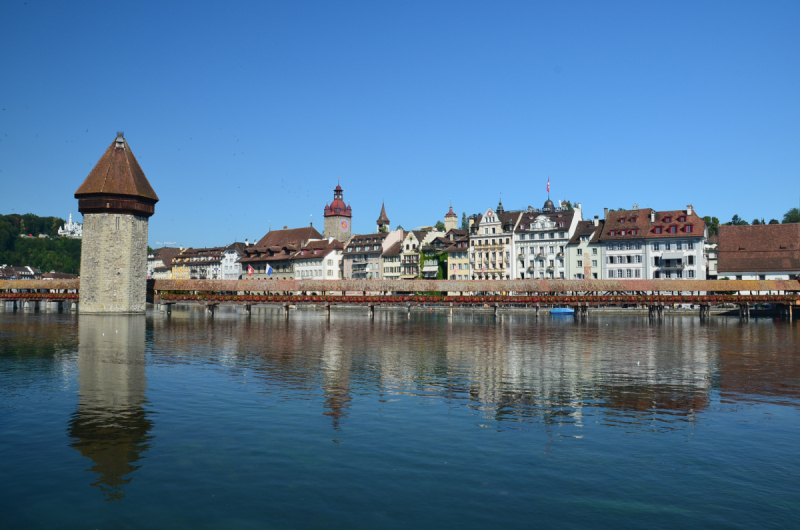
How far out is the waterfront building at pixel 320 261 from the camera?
399ft

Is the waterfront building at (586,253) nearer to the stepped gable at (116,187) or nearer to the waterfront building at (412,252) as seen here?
the waterfront building at (412,252)

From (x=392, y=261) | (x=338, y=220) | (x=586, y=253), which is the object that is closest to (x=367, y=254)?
(x=392, y=261)

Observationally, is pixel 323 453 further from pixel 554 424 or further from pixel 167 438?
pixel 554 424

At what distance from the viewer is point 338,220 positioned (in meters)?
135

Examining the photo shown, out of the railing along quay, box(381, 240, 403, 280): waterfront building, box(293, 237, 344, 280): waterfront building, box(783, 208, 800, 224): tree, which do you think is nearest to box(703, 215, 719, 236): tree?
box(783, 208, 800, 224): tree

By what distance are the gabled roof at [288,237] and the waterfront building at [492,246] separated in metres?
41.4

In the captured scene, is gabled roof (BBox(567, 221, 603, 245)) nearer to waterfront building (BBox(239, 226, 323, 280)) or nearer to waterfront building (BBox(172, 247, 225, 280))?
Result: waterfront building (BBox(239, 226, 323, 280))

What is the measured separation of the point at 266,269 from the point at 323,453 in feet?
392

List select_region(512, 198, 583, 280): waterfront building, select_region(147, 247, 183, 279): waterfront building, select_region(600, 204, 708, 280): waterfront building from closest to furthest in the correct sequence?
1. select_region(600, 204, 708, 280): waterfront building
2. select_region(512, 198, 583, 280): waterfront building
3. select_region(147, 247, 183, 279): waterfront building

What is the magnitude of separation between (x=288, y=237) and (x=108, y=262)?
219 ft

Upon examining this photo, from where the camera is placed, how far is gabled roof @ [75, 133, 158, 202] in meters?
67.6

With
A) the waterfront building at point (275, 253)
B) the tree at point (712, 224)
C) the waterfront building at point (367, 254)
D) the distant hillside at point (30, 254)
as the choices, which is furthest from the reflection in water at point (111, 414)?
the distant hillside at point (30, 254)

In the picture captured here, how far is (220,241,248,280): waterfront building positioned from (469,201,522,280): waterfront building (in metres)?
61.9

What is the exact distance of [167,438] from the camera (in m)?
16.2
